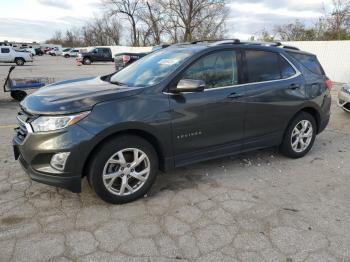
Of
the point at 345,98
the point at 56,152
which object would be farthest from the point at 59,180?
the point at 345,98

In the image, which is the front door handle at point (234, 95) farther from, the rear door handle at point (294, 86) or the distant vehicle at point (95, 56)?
the distant vehicle at point (95, 56)

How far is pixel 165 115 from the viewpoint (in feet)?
11.8

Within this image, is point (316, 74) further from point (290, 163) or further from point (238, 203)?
point (238, 203)

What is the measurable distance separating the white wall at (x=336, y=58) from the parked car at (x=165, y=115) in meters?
13.2

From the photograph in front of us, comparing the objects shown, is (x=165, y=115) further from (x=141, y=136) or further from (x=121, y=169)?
(x=121, y=169)

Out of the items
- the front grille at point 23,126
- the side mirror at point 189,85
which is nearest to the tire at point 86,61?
the front grille at point 23,126

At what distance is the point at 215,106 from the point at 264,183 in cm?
119

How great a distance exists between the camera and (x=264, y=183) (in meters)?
4.20

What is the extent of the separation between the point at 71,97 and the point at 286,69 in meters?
3.08

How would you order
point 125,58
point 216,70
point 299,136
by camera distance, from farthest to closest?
point 125,58, point 299,136, point 216,70

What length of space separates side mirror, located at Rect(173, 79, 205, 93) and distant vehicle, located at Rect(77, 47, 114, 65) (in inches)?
1329

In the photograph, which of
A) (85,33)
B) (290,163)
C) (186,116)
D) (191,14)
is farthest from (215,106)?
(85,33)

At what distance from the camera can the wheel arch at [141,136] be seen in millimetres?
3322

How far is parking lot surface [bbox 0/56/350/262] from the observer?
281cm
